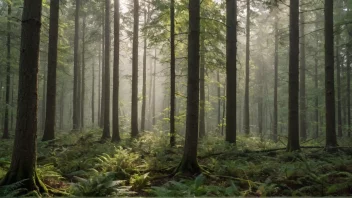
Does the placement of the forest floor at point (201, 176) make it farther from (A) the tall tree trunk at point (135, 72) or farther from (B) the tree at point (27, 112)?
(A) the tall tree trunk at point (135, 72)

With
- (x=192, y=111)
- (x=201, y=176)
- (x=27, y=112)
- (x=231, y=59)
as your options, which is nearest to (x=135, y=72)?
(x=231, y=59)

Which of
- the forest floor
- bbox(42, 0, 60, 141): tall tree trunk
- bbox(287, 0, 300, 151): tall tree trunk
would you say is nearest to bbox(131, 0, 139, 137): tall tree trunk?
bbox(42, 0, 60, 141): tall tree trunk

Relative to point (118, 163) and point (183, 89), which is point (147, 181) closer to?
point (118, 163)

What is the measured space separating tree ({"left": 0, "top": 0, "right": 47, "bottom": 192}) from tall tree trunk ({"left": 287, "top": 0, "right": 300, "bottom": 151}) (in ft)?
30.5

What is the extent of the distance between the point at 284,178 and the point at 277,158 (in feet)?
9.59

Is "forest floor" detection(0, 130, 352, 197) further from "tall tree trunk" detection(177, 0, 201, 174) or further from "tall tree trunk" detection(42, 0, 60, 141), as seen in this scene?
"tall tree trunk" detection(42, 0, 60, 141)

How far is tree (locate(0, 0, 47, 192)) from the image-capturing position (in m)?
5.98

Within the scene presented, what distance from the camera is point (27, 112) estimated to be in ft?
19.9

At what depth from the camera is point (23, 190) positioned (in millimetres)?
5711

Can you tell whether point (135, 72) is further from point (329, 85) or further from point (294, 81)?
point (329, 85)

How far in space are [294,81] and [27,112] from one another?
379 inches

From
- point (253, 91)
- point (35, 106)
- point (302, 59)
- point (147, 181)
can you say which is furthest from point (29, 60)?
point (253, 91)

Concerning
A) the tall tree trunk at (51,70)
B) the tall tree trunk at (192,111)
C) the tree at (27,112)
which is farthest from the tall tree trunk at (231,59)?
the tree at (27,112)

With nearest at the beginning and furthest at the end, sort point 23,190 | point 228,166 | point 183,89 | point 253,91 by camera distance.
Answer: point 23,190 → point 228,166 → point 253,91 → point 183,89
